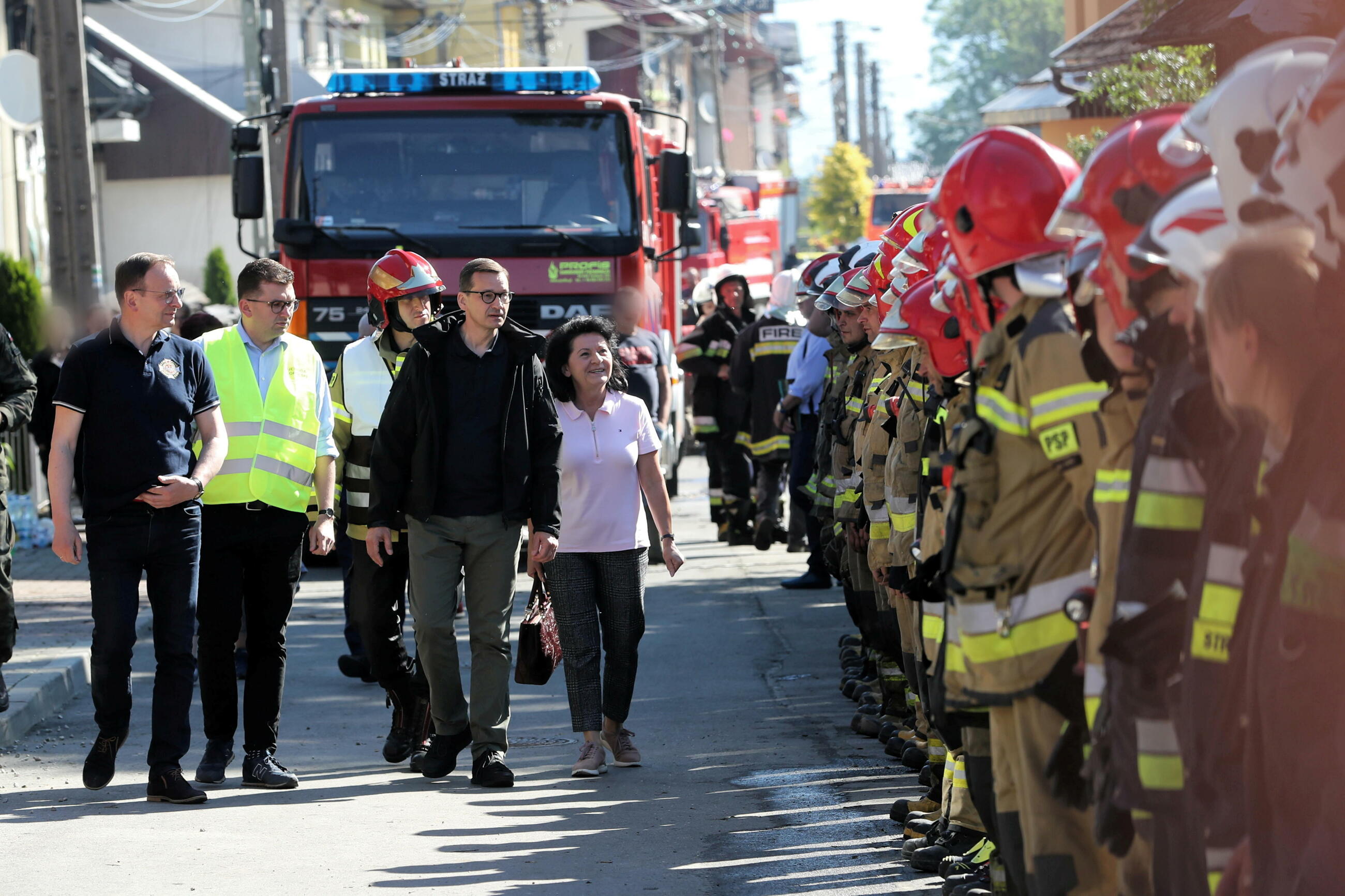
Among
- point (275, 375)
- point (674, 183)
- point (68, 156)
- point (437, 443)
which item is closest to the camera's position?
point (437, 443)

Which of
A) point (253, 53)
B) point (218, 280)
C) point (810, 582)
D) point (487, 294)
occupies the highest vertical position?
point (253, 53)

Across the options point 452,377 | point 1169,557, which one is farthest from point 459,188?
point 1169,557

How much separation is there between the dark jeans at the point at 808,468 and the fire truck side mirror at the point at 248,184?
14.1 ft

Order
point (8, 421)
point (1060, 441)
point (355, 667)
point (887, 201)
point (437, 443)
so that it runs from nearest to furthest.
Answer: point (1060, 441) < point (437, 443) < point (8, 421) < point (355, 667) < point (887, 201)

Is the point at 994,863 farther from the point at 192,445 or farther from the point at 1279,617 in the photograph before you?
the point at 192,445

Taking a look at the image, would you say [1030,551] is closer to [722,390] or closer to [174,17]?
[722,390]

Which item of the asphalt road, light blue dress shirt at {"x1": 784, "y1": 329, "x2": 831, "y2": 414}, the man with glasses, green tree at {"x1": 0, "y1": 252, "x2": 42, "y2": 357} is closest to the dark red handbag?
the asphalt road

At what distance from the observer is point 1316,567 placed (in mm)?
2734

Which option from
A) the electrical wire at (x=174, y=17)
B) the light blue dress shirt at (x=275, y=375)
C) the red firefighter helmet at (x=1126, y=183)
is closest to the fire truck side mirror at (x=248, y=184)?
the light blue dress shirt at (x=275, y=375)

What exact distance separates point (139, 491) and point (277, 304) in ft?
3.46

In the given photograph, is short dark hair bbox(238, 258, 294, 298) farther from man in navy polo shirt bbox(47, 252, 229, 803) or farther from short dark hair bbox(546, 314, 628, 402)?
short dark hair bbox(546, 314, 628, 402)

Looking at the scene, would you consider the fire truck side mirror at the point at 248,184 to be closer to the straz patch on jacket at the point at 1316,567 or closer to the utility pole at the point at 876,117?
the straz patch on jacket at the point at 1316,567

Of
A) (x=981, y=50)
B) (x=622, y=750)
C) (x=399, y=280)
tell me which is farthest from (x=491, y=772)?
(x=981, y=50)

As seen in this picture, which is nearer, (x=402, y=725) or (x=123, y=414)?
(x=123, y=414)
